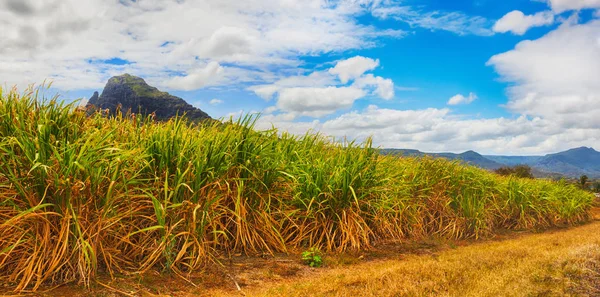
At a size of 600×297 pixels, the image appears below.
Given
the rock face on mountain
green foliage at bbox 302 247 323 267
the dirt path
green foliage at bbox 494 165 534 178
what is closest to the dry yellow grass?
the dirt path

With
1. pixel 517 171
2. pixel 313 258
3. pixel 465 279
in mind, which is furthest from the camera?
pixel 517 171

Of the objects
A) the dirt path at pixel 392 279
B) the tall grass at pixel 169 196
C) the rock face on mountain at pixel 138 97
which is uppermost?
the rock face on mountain at pixel 138 97

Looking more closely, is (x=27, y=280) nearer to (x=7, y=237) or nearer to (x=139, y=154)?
(x=7, y=237)

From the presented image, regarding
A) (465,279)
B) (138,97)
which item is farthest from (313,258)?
(138,97)

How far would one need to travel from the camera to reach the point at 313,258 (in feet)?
17.1

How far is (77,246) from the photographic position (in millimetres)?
3918

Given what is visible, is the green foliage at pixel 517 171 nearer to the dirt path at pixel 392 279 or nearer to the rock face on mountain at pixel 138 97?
the dirt path at pixel 392 279

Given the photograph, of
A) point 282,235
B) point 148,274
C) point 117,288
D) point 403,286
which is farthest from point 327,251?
point 117,288

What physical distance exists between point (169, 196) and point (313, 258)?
1978 mm

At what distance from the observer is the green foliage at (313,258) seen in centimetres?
516

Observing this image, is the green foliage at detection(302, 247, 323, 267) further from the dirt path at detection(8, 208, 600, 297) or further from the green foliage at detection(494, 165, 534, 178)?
the green foliage at detection(494, 165, 534, 178)

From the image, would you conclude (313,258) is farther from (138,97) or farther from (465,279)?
(138,97)

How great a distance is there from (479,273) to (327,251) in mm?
1910

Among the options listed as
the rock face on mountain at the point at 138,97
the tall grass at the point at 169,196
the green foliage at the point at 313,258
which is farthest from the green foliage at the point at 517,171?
the rock face on mountain at the point at 138,97
